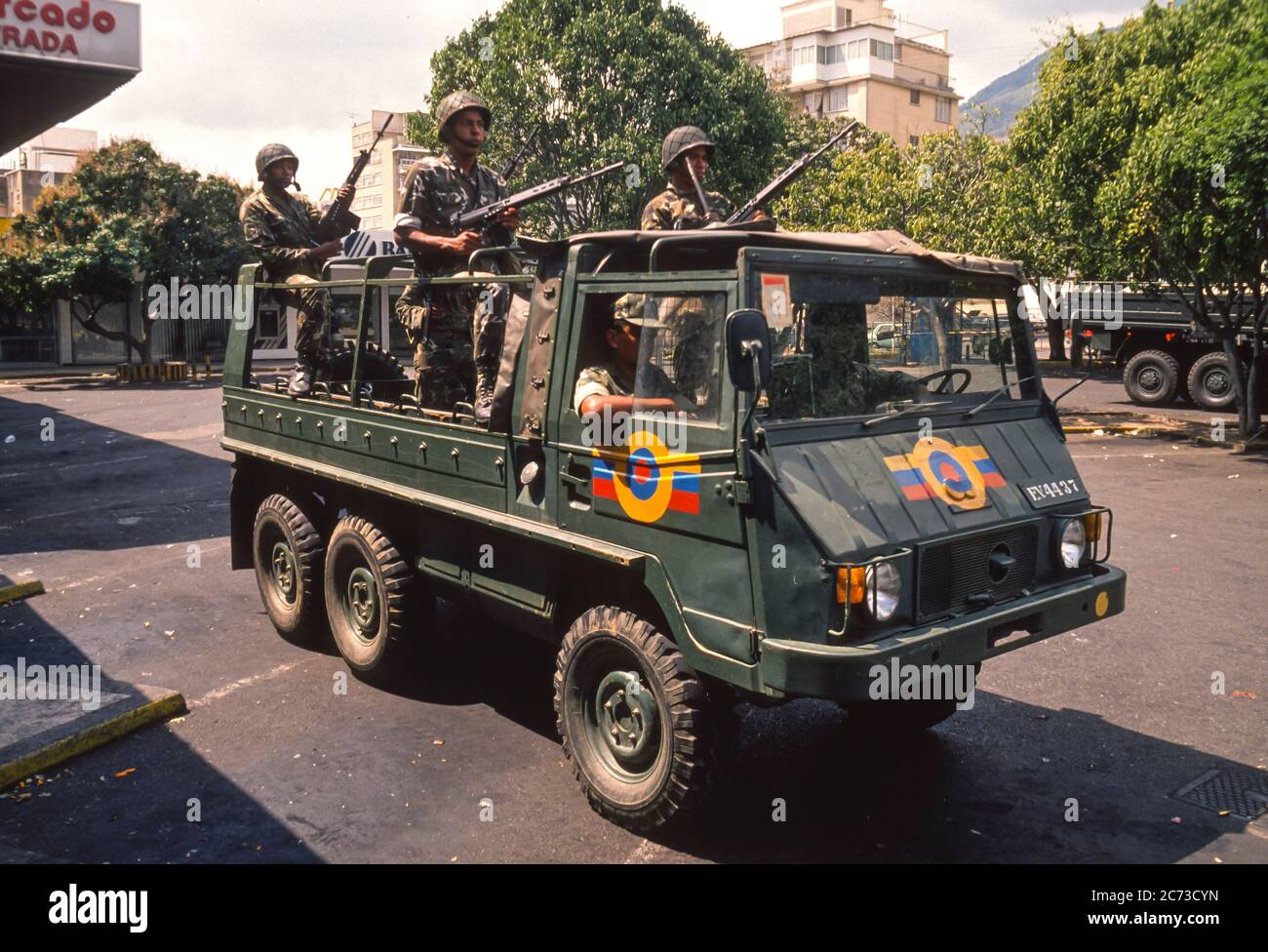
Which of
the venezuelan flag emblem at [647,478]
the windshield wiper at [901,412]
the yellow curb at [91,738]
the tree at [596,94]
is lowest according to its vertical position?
the yellow curb at [91,738]

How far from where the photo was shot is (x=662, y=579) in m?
4.48

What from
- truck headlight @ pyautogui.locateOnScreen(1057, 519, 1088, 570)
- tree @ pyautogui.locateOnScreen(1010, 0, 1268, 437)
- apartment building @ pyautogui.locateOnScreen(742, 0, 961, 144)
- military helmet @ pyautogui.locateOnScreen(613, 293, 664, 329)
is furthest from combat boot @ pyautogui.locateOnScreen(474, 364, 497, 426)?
apartment building @ pyautogui.locateOnScreen(742, 0, 961, 144)

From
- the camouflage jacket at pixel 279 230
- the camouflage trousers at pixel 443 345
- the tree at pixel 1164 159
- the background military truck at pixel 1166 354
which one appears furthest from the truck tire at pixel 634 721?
the background military truck at pixel 1166 354

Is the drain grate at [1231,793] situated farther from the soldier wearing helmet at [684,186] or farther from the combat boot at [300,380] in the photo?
the combat boot at [300,380]

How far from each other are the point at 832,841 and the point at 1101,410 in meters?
18.4

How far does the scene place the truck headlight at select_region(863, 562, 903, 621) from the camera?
4.12 m

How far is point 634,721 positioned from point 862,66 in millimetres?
64674

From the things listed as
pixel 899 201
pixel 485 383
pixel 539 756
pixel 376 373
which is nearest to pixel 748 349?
pixel 485 383

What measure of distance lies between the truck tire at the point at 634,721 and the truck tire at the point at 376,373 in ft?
9.55

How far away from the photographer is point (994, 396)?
17.5 feet

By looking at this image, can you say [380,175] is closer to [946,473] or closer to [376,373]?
[376,373]

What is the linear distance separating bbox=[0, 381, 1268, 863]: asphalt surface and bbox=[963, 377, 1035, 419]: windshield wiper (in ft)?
5.70

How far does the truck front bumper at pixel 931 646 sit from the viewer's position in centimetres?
397
